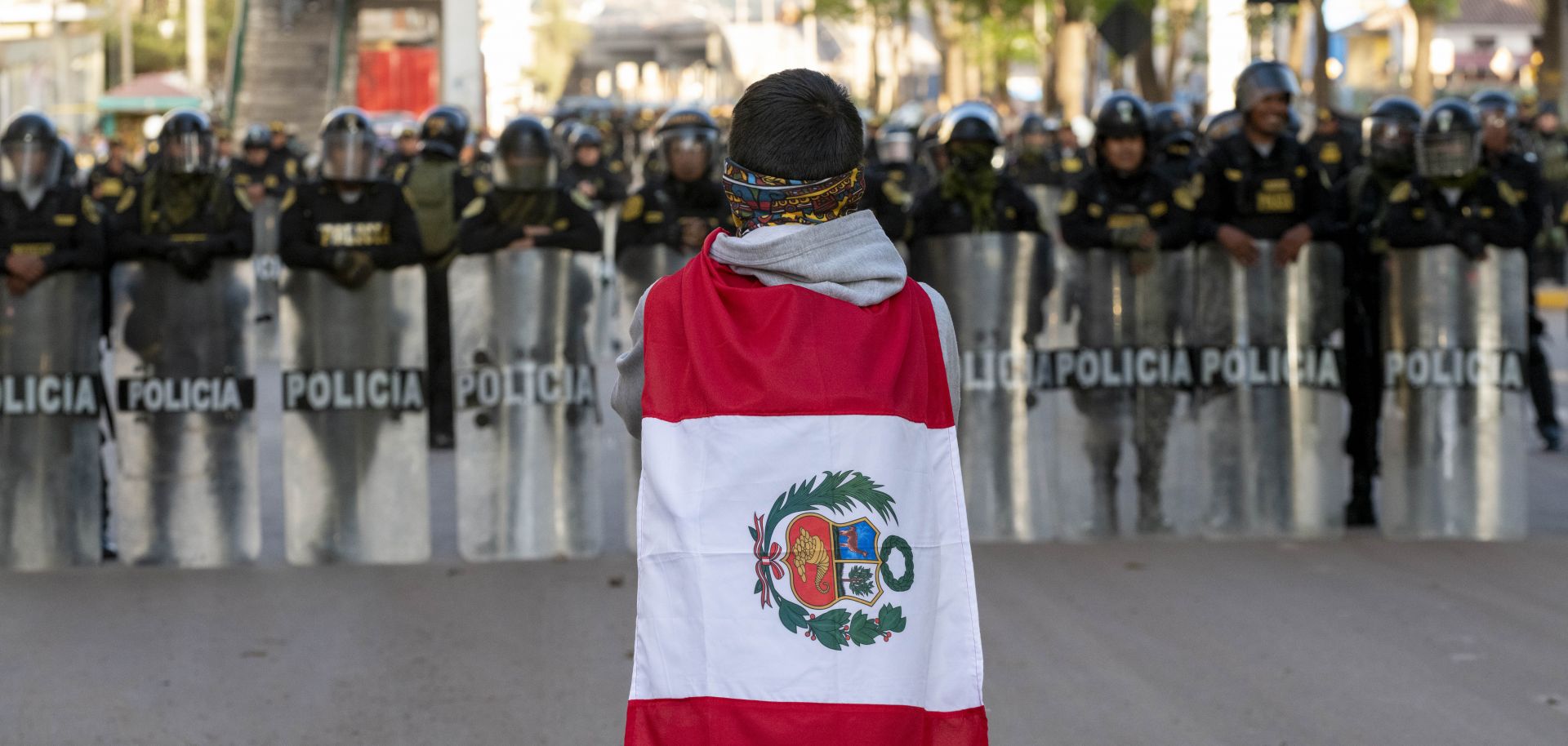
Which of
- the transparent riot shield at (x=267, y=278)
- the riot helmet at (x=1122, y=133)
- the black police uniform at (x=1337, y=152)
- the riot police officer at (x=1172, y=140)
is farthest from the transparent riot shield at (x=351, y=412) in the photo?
the transparent riot shield at (x=267, y=278)

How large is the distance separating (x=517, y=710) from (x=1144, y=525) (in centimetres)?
412

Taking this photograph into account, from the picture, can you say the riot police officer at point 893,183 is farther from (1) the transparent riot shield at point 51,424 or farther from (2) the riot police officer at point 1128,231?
(1) the transparent riot shield at point 51,424

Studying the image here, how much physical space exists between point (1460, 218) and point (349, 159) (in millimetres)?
5033

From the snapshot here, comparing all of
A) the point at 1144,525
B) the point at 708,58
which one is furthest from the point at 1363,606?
the point at 708,58

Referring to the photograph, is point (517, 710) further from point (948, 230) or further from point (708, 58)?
point (708, 58)

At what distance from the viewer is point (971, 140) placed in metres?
9.64

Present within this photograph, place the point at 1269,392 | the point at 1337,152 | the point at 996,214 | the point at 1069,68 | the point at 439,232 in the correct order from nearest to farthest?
the point at 996,214
the point at 1269,392
the point at 439,232
the point at 1337,152
the point at 1069,68

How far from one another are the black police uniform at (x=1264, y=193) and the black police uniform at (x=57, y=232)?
16.0 ft

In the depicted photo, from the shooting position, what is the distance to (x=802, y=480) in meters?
3.29

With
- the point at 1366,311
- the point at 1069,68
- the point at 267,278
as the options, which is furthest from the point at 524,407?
the point at 1069,68

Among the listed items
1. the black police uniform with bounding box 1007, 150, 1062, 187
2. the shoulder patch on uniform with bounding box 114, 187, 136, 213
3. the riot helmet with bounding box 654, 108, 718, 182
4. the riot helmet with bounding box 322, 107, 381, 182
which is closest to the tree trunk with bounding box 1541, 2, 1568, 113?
the black police uniform with bounding box 1007, 150, 1062, 187

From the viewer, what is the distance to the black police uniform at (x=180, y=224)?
8914mm

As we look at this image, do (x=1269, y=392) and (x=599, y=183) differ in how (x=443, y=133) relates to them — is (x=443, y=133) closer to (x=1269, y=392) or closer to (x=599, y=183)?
(x=1269, y=392)

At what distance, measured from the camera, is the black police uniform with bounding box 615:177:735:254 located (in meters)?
9.34
